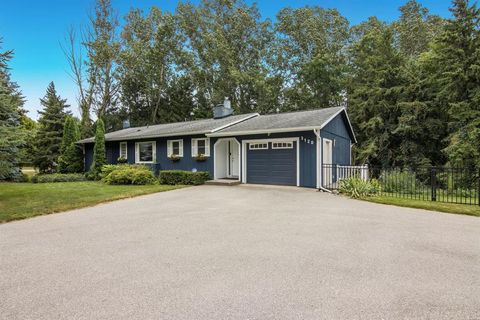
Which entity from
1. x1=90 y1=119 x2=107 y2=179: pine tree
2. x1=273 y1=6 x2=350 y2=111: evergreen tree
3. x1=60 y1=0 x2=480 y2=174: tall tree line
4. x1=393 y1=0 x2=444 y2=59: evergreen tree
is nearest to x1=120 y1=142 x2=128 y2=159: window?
x1=90 y1=119 x2=107 y2=179: pine tree

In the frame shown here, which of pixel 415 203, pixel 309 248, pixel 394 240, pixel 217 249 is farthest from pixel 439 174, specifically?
pixel 217 249

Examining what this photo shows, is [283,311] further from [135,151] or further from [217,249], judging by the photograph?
[135,151]

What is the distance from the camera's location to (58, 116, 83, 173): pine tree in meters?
19.4

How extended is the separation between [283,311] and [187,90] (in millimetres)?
29734

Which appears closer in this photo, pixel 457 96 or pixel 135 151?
pixel 457 96

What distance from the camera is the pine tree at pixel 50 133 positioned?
843 inches

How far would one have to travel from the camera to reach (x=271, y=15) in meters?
28.6

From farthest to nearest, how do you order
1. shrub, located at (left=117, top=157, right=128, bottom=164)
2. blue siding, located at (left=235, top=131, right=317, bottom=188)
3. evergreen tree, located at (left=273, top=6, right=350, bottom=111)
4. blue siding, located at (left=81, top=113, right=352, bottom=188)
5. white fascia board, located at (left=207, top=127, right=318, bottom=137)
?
evergreen tree, located at (left=273, top=6, right=350, bottom=111) < shrub, located at (left=117, top=157, right=128, bottom=164) < blue siding, located at (left=81, top=113, right=352, bottom=188) < blue siding, located at (left=235, top=131, right=317, bottom=188) < white fascia board, located at (left=207, top=127, right=318, bottom=137)

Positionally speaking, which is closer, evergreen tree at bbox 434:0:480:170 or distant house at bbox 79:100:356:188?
distant house at bbox 79:100:356:188

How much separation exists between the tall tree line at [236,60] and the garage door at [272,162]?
1011 cm

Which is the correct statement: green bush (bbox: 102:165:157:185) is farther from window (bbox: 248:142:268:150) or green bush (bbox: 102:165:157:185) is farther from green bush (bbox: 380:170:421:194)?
green bush (bbox: 380:170:421:194)

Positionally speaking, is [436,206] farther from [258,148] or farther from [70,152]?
[70,152]

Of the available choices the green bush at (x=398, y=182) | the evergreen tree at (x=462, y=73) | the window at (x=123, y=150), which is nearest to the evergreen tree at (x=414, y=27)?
the evergreen tree at (x=462, y=73)

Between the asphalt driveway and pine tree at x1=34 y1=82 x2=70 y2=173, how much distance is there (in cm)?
1792
